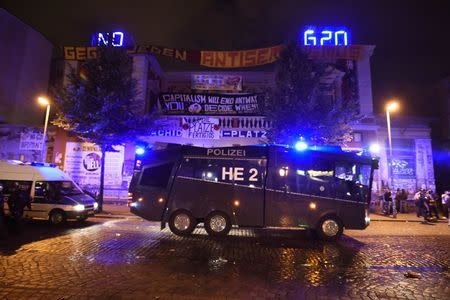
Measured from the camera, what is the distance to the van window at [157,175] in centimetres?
1195

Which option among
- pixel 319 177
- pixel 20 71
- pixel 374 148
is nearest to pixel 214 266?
pixel 319 177

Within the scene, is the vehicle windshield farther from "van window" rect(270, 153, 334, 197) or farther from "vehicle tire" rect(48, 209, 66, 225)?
"van window" rect(270, 153, 334, 197)

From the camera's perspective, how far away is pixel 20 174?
13.5 m

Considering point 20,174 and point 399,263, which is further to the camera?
point 20,174

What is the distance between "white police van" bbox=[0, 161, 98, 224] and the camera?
43.1ft

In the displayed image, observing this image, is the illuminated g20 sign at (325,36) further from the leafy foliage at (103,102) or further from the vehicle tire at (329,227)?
the vehicle tire at (329,227)

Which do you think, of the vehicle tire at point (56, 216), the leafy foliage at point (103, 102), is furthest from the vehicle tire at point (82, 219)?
the leafy foliage at point (103, 102)

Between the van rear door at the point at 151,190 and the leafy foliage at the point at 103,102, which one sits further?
the leafy foliage at the point at 103,102

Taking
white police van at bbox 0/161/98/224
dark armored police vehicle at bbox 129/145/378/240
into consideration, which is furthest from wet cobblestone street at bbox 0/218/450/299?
white police van at bbox 0/161/98/224

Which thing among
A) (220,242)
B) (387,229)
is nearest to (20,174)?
(220,242)

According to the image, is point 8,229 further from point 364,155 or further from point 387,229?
point 387,229

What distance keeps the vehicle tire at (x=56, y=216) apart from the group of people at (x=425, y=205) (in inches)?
681

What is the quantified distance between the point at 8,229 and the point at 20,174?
2.82 metres

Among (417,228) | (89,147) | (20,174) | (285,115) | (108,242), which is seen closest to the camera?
(108,242)
